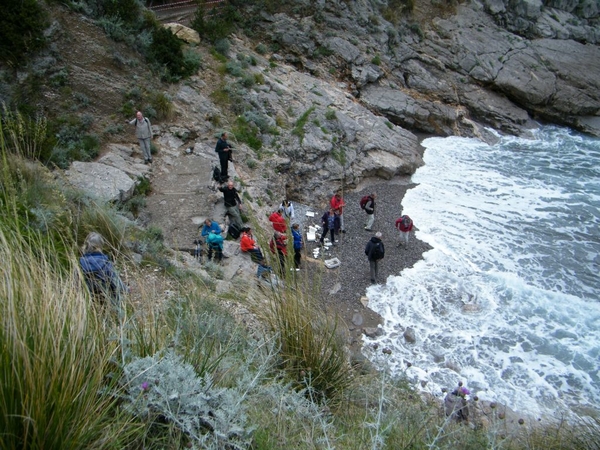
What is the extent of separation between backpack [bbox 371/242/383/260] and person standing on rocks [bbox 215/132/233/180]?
5.07 m

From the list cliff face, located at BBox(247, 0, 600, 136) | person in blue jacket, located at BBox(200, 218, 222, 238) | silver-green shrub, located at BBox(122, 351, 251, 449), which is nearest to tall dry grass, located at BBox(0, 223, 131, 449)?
silver-green shrub, located at BBox(122, 351, 251, 449)

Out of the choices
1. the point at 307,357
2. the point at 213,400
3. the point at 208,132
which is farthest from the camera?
the point at 208,132

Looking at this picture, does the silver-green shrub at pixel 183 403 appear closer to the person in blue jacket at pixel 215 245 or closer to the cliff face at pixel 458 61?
the person in blue jacket at pixel 215 245

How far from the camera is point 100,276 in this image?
3482 millimetres

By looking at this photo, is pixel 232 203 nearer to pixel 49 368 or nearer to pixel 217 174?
pixel 217 174

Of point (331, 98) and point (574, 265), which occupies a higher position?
point (331, 98)

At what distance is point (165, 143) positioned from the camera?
13.5 m

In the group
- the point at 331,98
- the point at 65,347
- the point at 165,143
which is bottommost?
the point at 165,143

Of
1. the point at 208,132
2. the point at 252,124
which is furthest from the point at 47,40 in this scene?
the point at 252,124

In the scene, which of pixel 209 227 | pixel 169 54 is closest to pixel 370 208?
pixel 209 227

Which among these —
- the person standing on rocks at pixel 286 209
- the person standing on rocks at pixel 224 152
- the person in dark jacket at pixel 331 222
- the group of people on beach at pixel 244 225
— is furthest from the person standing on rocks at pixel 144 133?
the person in dark jacket at pixel 331 222

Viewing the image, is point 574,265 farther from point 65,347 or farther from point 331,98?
point 65,347

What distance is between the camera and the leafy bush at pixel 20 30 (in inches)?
454

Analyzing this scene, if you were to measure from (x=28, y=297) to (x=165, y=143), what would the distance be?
11954 mm
